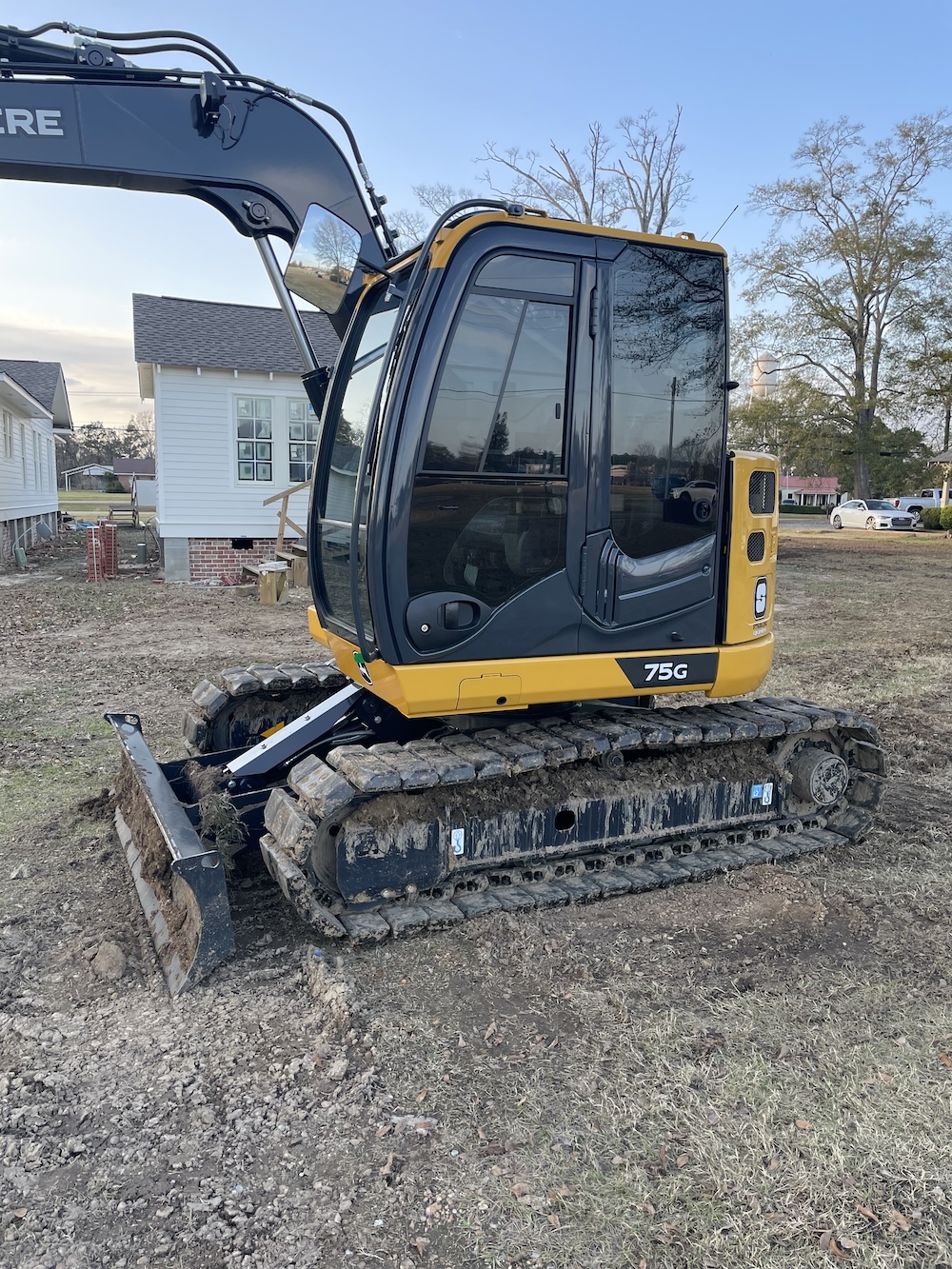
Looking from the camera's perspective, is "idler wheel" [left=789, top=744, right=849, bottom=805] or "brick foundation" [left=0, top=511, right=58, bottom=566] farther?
"brick foundation" [left=0, top=511, right=58, bottom=566]

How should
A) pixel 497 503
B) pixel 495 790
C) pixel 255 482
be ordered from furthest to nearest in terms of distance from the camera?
pixel 255 482 < pixel 495 790 < pixel 497 503

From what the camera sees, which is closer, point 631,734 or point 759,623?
point 631,734

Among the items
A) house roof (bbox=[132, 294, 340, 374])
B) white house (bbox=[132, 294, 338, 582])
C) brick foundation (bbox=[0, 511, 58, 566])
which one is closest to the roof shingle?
brick foundation (bbox=[0, 511, 58, 566])

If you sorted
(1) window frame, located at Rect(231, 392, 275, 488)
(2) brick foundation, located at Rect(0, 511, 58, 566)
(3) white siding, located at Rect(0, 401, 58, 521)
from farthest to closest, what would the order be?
(3) white siding, located at Rect(0, 401, 58, 521), (2) brick foundation, located at Rect(0, 511, 58, 566), (1) window frame, located at Rect(231, 392, 275, 488)

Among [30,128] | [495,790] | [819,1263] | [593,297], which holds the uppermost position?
[30,128]

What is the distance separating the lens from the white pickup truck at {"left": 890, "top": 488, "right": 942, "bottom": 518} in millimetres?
49000

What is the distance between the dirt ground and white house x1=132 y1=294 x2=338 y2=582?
1239 centimetres

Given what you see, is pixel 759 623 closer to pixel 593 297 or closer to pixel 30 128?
pixel 593 297

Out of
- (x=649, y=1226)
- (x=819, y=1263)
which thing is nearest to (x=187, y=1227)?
(x=649, y=1226)

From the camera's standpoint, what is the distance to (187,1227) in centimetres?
261

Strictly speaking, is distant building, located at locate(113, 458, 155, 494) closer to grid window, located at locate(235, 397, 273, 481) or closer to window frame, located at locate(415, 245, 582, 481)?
grid window, located at locate(235, 397, 273, 481)

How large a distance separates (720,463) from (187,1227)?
12.7ft

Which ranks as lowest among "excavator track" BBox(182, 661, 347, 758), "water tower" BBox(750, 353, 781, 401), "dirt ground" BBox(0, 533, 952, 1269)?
"dirt ground" BBox(0, 533, 952, 1269)

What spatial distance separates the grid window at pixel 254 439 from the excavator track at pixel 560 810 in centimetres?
1372
